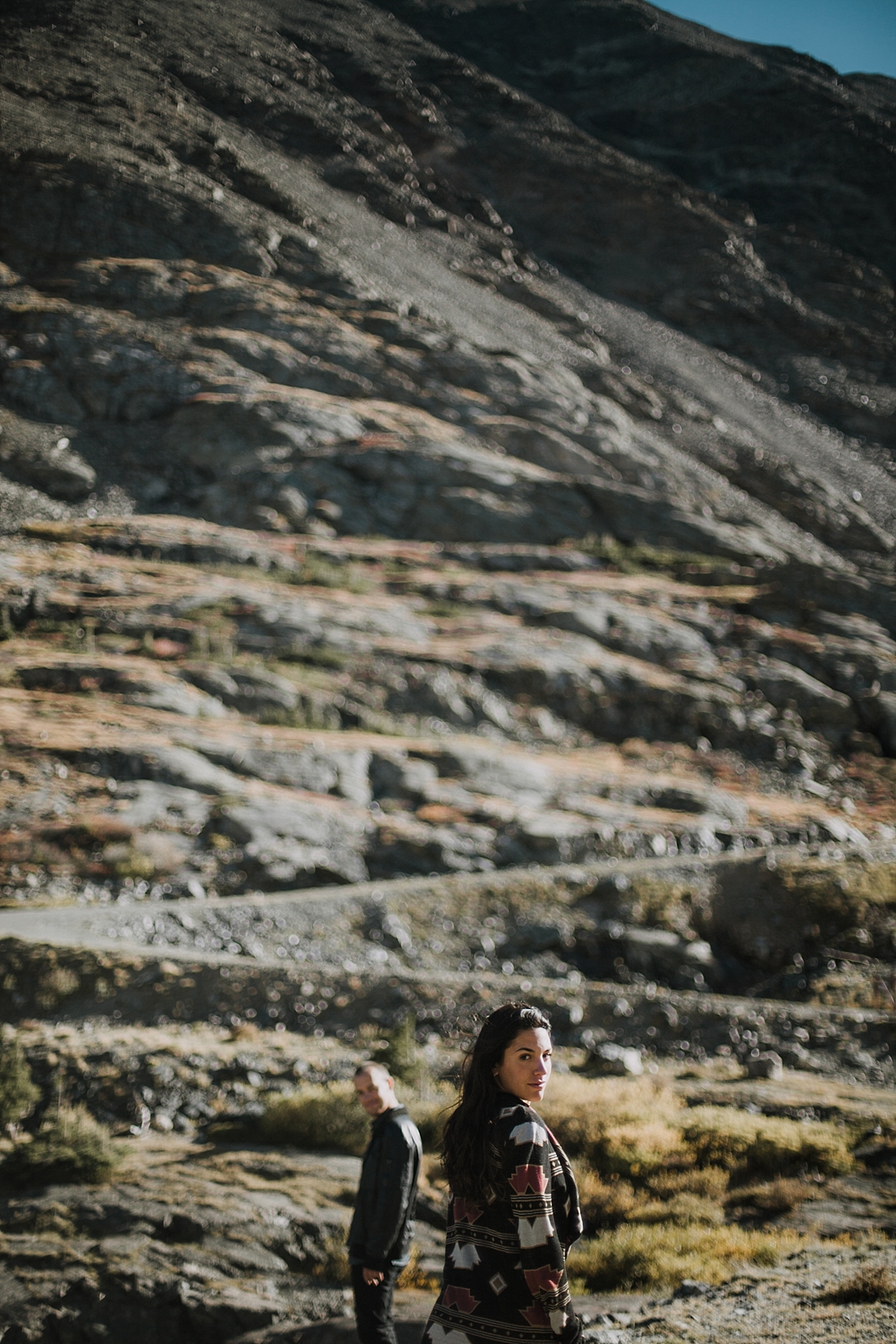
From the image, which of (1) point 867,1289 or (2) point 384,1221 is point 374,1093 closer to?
(2) point 384,1221

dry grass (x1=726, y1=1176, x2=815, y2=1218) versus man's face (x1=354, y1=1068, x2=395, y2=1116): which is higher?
man's face (x1=354, y1=1068, x2=395, y2=1116)

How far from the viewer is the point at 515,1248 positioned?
116 inches

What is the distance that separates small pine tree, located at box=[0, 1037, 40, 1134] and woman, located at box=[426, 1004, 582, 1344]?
5.96m

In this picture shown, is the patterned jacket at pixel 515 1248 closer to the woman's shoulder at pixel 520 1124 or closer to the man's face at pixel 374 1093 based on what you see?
the woman's shoulder at pixel 520 1124

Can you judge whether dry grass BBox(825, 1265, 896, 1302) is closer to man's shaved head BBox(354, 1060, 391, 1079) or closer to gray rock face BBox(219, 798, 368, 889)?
man's shaved head BBox(354, 1060, 391, 1079)

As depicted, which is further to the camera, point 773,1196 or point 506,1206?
A: point 773,1196

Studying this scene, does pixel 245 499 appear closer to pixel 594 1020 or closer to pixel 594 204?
pixel 594 1020

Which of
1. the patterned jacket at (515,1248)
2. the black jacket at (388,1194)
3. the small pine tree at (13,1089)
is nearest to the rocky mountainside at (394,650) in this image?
the small pine tree at (13,1089)

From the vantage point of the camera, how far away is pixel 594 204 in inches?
2717

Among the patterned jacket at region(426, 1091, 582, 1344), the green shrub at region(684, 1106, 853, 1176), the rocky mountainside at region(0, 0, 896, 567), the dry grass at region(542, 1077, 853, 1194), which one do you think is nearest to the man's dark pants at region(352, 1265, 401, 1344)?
the patterned jacket at region(426, 1091, 582, 1344)

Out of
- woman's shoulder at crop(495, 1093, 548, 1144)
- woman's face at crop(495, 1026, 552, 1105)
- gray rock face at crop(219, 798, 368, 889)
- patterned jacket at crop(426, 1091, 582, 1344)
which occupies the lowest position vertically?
gray rock face at crop(219, 798, 368, 889)

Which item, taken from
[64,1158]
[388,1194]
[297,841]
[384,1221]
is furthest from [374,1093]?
[297,841]

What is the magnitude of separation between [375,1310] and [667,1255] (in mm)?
2659

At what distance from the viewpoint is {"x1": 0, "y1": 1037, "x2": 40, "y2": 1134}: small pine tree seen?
7594mm
